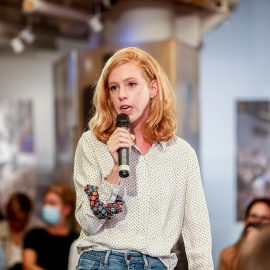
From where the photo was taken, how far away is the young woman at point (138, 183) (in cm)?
174

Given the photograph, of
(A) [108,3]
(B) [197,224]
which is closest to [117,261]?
(B) [197,224]

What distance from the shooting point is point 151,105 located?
6.32ft

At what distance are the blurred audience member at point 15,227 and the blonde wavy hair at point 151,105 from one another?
3.52 meters

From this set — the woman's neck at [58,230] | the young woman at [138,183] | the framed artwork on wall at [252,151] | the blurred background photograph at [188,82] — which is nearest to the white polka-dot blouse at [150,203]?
the young woman at [138,183]

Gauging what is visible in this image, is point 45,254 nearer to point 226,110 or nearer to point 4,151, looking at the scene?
point 226,110

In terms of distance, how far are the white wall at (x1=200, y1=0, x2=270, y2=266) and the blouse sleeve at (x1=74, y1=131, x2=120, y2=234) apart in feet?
15.9

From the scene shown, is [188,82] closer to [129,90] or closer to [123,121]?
[129,90]

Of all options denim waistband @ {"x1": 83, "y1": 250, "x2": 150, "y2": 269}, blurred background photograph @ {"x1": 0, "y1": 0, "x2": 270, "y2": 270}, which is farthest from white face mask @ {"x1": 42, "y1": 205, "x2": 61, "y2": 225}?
denim waistband @ {"x1": 83, "y1": 250, "x2": 150, "y2": 269}

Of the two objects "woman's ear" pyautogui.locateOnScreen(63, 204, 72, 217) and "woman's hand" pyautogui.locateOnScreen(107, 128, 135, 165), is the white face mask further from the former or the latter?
"woman's hand" pyautogui.locateOnScreen(107, 128, 135, 165)

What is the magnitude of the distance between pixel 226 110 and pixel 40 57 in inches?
121

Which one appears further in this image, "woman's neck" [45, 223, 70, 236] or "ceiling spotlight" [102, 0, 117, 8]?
"ceiling spotlight" [102, 0, 117, 8]

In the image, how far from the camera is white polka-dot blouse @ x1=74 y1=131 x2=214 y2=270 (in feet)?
5.77

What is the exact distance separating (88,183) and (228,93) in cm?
505

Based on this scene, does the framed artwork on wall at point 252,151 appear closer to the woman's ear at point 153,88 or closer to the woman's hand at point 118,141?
the woman's ear at point 153,88
